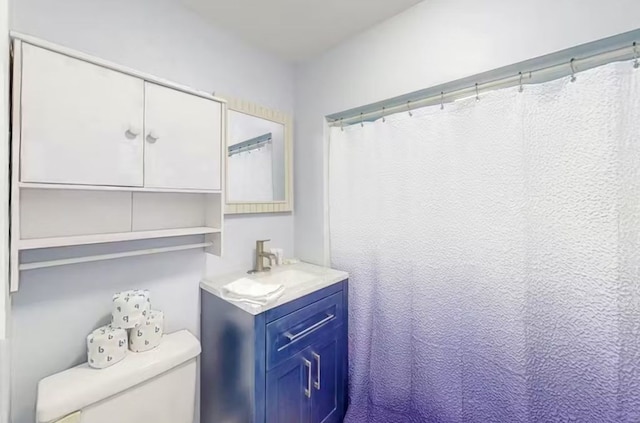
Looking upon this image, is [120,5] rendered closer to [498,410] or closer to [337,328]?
[337,328]

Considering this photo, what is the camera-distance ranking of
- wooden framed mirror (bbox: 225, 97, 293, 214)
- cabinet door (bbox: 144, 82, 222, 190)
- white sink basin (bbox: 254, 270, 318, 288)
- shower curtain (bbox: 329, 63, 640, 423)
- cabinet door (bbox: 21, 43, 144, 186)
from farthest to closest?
wooden framed mirror (bbox: 225, 97, 293, 214), white sink basin (bbox: 254, 270, 318, 288), cabinet door (bbox: 144, 82, 222, 190), shower curtain (bbox: 329, 63, 640, 423), cabinet door (bbox: 21, 43, 144, 186)

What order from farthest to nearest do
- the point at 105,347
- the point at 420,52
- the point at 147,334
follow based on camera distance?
1. the point at 420,52
2. the point at 147,334
3. the point at 105,347

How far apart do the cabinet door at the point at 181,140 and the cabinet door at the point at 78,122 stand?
1.7 inches

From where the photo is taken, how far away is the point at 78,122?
95cm

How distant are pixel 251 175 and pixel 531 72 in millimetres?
1497

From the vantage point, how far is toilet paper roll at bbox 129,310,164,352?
115cm

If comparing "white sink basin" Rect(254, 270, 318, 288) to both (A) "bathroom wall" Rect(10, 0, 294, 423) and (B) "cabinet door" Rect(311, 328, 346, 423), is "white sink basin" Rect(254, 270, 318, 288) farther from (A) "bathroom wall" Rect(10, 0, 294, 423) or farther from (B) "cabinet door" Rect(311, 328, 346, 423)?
(B) "cabinet door" Rect(311, 328, 346, 423)

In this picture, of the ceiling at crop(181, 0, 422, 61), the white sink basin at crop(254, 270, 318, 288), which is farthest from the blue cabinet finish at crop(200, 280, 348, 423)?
the ceiling at crop(181, 0, 422, 61)

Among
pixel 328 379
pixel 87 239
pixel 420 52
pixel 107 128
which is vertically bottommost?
pixel 328 379

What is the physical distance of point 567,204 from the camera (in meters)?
1.08

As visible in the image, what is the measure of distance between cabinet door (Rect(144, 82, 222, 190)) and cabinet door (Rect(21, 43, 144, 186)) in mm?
43

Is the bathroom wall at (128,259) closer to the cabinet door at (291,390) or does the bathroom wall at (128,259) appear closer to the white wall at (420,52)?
the white wall at (420,52)

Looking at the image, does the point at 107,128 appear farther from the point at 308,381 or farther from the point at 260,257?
the point at 308,381

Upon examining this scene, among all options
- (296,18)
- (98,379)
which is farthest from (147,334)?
(296,18)
